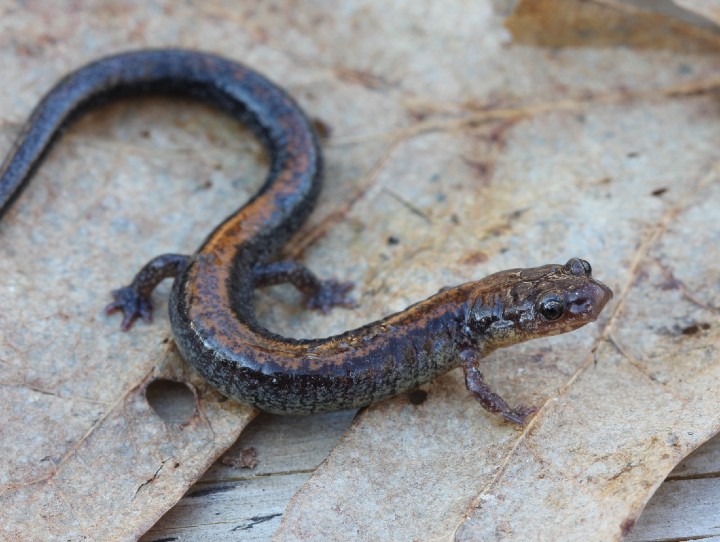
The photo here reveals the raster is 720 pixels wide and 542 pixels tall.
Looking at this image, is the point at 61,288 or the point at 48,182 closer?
the point at 61,288

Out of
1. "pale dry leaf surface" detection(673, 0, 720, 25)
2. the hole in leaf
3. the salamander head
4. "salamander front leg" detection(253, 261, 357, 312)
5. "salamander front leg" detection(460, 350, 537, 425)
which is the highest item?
"pale dry leaf surface" detection(673, 0, 720, 25)

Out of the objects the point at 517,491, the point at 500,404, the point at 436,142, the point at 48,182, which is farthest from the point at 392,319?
the point at 48,182

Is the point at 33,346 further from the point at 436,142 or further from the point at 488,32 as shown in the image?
the point at 488,32

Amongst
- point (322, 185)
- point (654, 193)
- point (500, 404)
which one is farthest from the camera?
point (322, 185)

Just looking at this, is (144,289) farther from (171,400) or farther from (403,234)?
(403,234)

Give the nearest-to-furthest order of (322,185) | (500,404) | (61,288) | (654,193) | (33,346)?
1. (500,404)
2. (33,346)
3. (61,288)
4. (654,193)
5. (322,185)

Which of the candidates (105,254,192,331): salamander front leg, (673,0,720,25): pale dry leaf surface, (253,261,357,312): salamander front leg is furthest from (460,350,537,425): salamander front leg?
(673,0,720,25): pale dry leaf surface

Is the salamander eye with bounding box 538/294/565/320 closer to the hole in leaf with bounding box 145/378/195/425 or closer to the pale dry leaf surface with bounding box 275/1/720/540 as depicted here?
the pale dry leaf surface with bounding box 275/1/720/540
